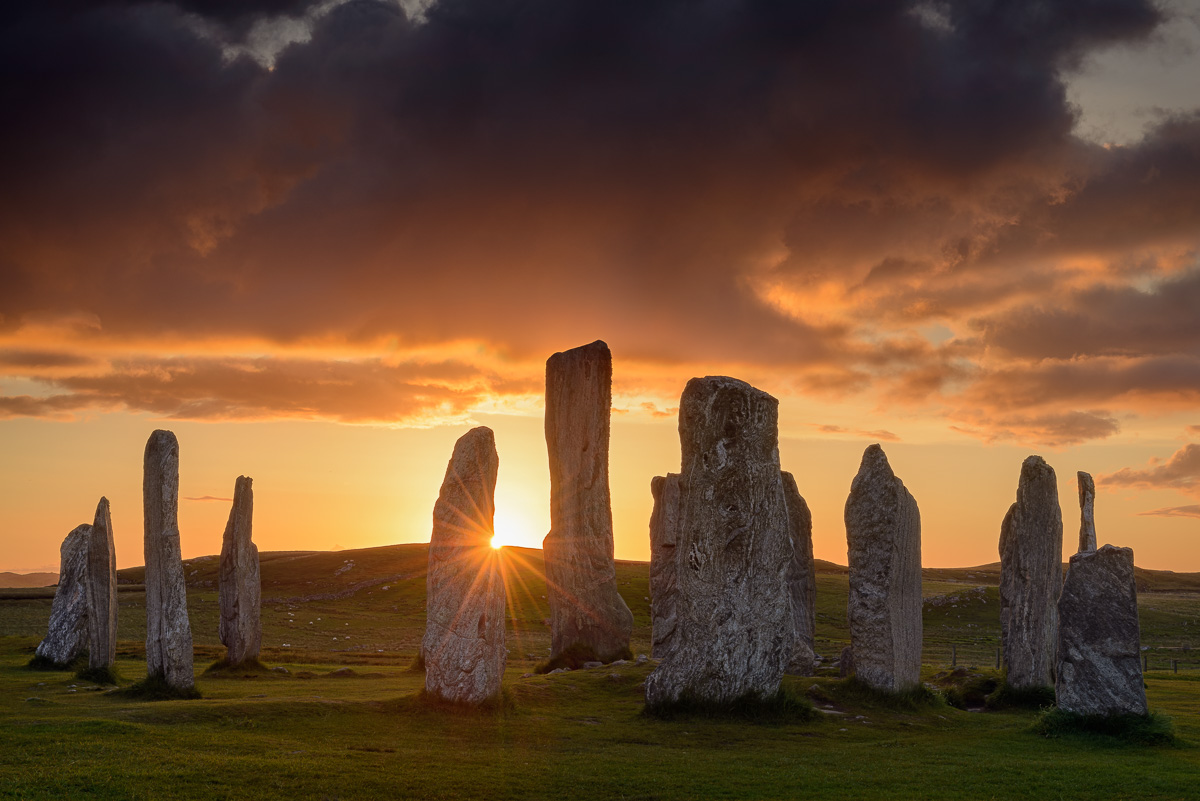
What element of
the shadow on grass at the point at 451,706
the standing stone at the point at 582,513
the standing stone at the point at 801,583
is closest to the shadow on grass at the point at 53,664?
the standing stone at the point at 582,513

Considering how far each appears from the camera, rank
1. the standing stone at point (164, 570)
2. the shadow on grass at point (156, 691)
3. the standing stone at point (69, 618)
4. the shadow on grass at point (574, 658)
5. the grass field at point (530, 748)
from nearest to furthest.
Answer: the grass field at point (530, 748) → the shadow on grass at point (156, 691) → the standing stone at point (164, 570) → the shadow on grass at point (574, 658) → the standing stone at point (69, 618)

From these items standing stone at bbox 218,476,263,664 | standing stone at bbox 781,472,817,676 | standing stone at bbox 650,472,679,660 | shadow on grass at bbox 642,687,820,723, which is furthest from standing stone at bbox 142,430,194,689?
standing stone at bbox 781,472,817,676

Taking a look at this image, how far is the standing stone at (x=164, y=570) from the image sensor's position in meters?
22.2

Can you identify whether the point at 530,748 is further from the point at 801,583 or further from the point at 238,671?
the point at 801,583

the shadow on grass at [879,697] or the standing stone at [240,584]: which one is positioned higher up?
the standing stone at [240,584]

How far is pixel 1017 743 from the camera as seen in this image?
19234 millimetres

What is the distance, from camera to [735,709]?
806 inches

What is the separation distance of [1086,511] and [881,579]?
256 inches

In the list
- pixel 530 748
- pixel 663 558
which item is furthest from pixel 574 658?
pixel 530 748

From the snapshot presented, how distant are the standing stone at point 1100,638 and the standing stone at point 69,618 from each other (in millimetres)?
26683

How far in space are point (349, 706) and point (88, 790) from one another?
7131 millimetres

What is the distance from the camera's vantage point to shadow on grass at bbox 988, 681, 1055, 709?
25.0 m

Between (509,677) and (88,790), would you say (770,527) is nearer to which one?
(509,677)

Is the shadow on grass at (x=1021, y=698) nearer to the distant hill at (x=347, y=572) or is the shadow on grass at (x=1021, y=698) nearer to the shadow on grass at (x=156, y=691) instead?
the shadow on grass at (x=156, y=691)
